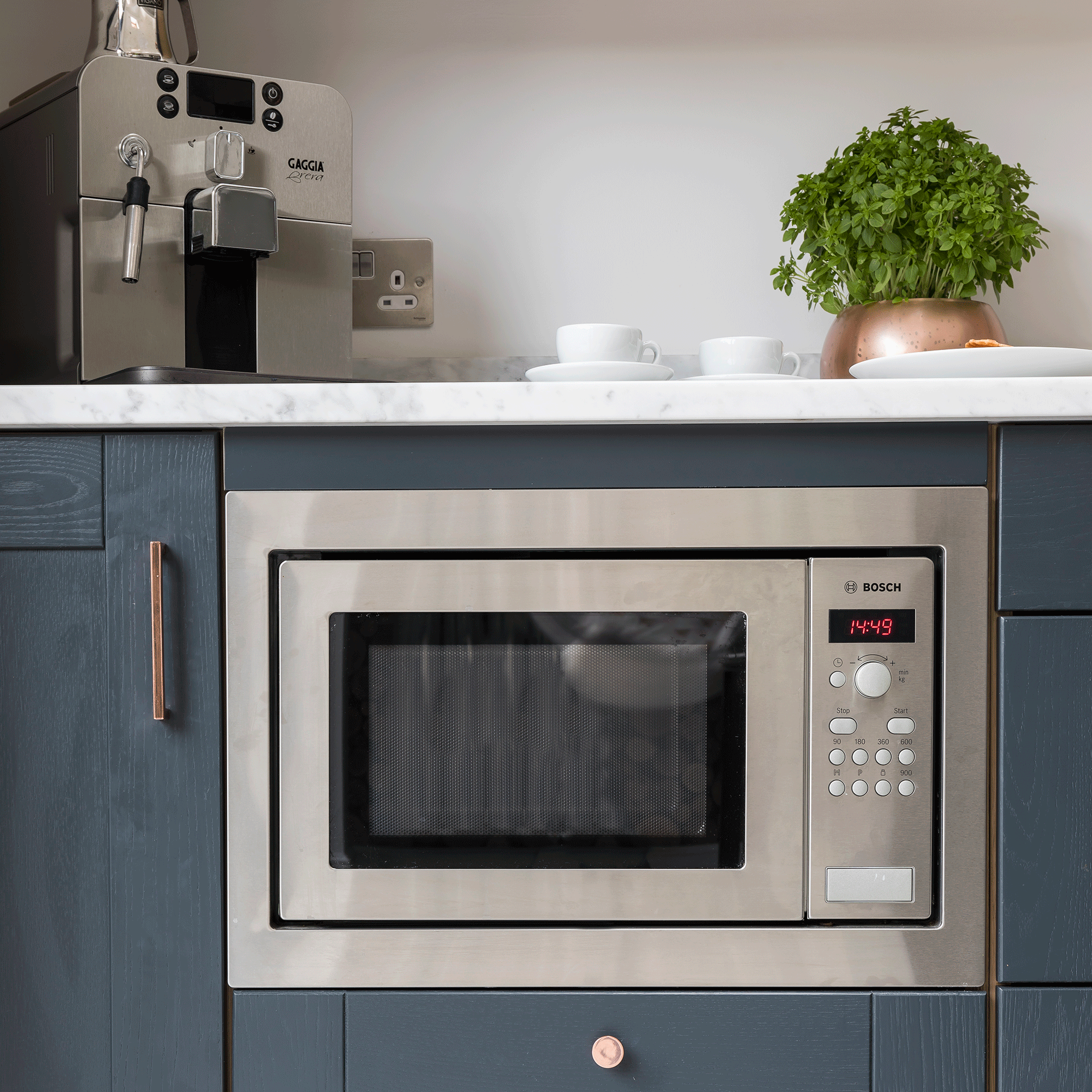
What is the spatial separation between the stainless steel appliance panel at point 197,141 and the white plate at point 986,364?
0.67 m

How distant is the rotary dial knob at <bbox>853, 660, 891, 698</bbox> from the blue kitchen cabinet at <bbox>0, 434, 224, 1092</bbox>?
0.56 meters

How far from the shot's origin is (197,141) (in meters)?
1.08

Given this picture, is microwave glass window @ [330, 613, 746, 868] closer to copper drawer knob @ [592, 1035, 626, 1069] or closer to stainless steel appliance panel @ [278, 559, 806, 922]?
stainless steel appliance panel @ [278, 559, 806, 922]

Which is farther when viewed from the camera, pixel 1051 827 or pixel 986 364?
pixel 986 364

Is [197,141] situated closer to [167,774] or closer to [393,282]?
[393,282]

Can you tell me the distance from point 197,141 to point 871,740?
0.96 meters

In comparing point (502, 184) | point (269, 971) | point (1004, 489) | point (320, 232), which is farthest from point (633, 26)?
point (269, 971)

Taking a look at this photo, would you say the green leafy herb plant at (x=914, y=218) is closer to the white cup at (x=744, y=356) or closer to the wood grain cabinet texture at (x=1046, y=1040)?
the white cup at (x=744, y=356)

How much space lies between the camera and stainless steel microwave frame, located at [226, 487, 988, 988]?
2.72 feet

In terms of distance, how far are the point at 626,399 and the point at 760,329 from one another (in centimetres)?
65

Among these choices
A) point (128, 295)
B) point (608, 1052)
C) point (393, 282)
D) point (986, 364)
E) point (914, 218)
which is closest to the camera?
point (608, 1052)

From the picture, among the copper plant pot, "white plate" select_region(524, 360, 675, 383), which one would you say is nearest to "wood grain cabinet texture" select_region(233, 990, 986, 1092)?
"white plate" select_region(524, 360, 675, 383)

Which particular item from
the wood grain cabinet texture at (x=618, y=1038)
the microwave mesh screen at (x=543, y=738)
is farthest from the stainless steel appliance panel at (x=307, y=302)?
the wood grain cabinet texture at (x=618, y=1038)

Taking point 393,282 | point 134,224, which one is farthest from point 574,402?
point 393,282
